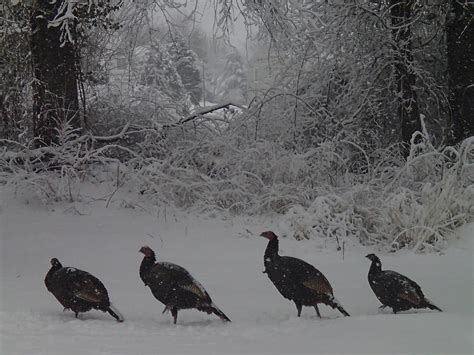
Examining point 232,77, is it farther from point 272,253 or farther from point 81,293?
point 81,293

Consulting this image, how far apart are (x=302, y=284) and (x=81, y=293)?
5.03 ft

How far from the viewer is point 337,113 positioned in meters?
10.6

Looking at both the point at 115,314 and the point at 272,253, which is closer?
the point at 115,314

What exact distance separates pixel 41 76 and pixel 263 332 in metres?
6.15

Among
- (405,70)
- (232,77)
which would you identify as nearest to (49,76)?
(405,70)

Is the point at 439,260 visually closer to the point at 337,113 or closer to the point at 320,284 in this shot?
the point at 320,284

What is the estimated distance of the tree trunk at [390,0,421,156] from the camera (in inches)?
360

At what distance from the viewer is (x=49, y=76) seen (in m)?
8.32

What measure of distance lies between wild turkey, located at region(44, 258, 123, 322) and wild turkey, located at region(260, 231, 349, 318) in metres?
1.16

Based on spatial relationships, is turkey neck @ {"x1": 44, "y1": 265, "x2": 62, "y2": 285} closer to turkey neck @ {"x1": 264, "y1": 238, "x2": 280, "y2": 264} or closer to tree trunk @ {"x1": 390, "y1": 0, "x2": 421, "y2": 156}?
turkey neck @ {"x1": 264, "y1": 238, "x2": 280, "y2": 264}

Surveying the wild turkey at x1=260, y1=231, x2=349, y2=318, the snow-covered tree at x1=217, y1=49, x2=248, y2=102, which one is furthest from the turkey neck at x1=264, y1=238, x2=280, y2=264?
the snow-covered tree at x1=217, y1=49, x2=248, y2=102

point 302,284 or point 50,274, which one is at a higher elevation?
point 302,284

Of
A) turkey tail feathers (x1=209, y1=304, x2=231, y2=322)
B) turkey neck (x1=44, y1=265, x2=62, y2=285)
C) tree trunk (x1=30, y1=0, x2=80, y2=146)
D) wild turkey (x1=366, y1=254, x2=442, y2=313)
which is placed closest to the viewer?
turkey tail feathers (x1=209, y1=304, x2=231, y2=322)

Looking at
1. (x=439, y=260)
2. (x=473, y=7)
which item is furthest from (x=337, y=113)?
(x=439, y=260)
